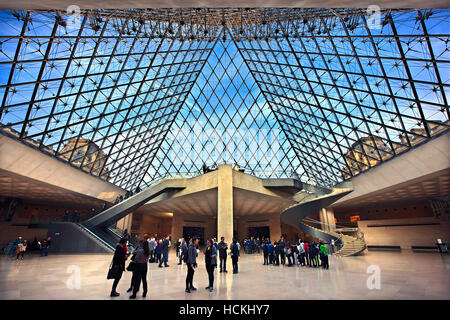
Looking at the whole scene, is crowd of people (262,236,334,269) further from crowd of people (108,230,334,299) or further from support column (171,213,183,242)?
support column (171,213,183,242)

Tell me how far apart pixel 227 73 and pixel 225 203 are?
29.9m

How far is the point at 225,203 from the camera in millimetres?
19016

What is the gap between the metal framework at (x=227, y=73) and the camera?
544 inches

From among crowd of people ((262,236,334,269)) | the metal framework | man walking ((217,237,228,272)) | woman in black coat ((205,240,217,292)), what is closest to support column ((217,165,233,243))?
crowd of people ((262,236,334,269))

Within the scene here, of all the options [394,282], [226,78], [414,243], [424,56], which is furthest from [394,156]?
[226,78]

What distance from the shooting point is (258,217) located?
120 feet

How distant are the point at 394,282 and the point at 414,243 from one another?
2880cm

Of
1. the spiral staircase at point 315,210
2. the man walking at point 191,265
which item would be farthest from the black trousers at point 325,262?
the spiral staircase at point 315,210

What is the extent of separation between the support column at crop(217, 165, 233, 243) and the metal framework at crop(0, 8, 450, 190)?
21.4 ft

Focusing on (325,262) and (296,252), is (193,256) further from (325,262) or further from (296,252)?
(296,252)

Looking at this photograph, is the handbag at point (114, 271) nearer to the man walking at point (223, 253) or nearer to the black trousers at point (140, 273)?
the black trousers at point (140, 273)

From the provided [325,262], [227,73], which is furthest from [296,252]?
[227,73]

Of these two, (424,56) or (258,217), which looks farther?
(258,217)
